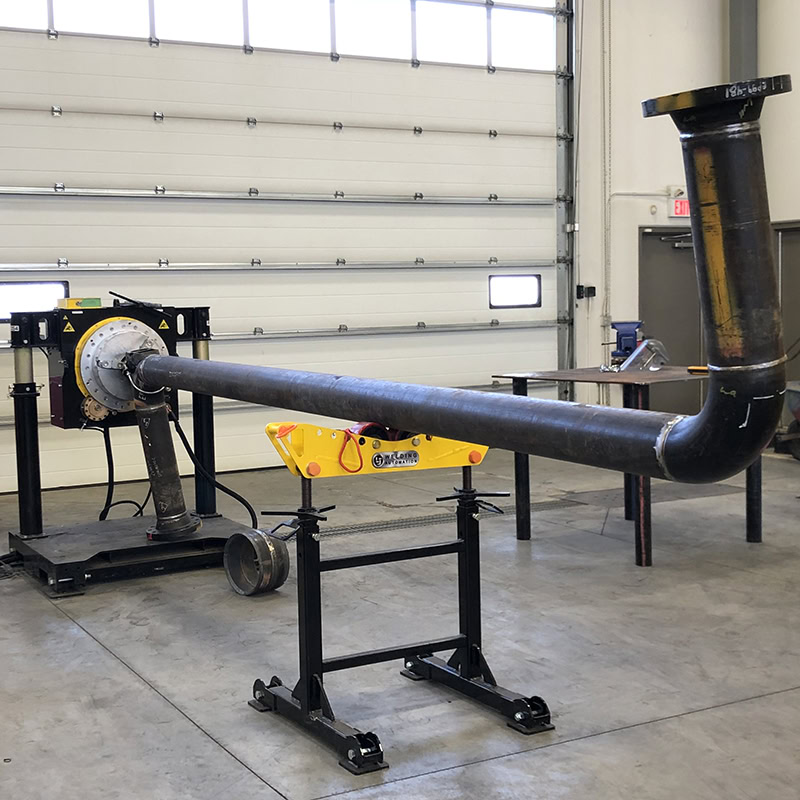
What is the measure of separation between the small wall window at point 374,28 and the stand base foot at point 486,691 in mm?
7008

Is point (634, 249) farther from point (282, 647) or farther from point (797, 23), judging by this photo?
point (282, 647)

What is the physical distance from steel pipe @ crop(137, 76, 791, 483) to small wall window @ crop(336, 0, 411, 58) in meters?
8.09

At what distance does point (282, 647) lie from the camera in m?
4.36

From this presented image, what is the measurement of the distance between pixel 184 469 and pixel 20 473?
11.1 feet

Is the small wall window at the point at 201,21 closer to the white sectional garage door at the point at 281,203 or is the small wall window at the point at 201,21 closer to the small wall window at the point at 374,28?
the white sectional garage door at the point at 281,203

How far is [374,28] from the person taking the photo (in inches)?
384

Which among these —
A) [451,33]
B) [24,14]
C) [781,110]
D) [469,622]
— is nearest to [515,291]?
[451,33]

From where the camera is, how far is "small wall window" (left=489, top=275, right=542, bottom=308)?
1048 centimetres

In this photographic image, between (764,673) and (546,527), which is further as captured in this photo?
(546,527)

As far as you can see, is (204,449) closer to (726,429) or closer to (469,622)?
(469,622)

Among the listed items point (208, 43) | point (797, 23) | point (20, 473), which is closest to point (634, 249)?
point (797, 23)

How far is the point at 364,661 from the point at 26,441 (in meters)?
3.00

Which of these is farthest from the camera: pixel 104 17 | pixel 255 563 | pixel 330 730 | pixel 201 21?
pixel 201 21

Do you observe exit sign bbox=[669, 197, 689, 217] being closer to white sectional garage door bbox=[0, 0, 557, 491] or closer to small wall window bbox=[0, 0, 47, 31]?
white sectional garage door bbox=[0, 0, 557, 491]
